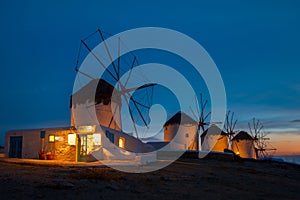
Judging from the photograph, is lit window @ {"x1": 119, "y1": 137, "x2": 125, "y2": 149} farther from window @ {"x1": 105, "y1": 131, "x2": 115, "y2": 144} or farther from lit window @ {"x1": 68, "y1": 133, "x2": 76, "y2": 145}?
lit window @ {"x1": 68, "y1": 133, "x2": 76, "y2": 145}

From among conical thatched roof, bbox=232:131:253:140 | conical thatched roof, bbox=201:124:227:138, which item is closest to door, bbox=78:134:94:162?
conical thatched roof, bbox=201:124:227:138

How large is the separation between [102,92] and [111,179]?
48.4ft

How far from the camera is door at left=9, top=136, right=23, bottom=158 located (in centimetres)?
1752

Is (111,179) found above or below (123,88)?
below

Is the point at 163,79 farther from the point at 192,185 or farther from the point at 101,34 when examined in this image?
the point at 192,185

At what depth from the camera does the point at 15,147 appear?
57.9ft

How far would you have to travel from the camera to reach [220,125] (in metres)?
36.1

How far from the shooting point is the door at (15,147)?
1752 cm

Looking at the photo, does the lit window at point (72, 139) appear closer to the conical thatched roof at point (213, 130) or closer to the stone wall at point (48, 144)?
the stone wall at point (48, 144)

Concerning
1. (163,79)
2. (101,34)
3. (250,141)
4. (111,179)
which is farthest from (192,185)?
(250,141)

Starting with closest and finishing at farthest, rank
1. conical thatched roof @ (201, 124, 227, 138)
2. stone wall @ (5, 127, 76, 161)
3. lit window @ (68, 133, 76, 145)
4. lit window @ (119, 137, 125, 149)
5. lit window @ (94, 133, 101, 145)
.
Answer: lit window @ (94, 133, 101, 145) → lit window @ (68, 133, 76, 145) → stone wall @ (5, 127, 76, 161) → lit window @ (119, 137, 125, 149) → conical thatched roof @ (201, 124, 227, 138)

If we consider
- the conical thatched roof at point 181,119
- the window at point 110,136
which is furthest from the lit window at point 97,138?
the conical thatched roof at point 181,119

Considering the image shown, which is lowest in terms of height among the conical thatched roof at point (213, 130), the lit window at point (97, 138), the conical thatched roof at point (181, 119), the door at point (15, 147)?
the door at point (15, 147)

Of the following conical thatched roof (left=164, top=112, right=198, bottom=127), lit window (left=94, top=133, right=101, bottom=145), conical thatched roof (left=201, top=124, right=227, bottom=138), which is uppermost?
conical thatched roof (left=164, top=112, right=198, bottom=127)
